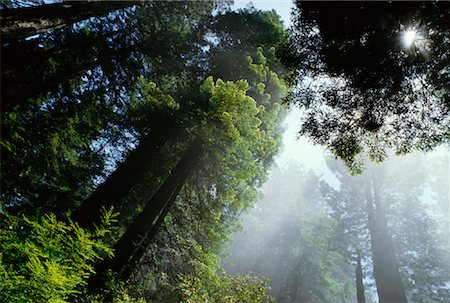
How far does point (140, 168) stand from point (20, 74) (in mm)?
4971

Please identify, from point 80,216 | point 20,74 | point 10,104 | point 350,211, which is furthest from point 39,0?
point 350,211

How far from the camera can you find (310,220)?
120ft

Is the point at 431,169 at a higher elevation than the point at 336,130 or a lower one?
higher

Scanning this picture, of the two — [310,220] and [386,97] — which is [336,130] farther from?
[310,220]

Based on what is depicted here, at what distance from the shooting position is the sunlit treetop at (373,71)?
5168 millimetres

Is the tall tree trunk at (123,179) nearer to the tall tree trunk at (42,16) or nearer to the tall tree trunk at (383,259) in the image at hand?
the tall tree trunk at (42,16)

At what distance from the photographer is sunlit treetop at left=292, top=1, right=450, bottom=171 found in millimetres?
5168

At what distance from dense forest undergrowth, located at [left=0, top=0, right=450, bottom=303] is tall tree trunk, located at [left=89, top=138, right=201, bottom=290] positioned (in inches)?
1.9

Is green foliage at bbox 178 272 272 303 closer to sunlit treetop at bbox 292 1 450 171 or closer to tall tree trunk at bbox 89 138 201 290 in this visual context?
tall tree trunk at bbox 89 138 201 290

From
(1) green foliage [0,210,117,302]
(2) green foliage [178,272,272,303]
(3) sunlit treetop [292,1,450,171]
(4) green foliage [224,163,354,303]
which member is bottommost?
(1) green foliage [0,210,117,302]

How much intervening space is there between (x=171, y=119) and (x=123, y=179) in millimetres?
2350

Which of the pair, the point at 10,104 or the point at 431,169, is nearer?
the point at 10,104

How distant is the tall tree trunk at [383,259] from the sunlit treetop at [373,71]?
27.9 m

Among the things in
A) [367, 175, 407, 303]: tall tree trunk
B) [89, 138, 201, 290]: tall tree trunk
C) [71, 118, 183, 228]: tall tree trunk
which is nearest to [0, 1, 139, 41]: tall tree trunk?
[71, 118, 183, 228]: tall tree trunk
